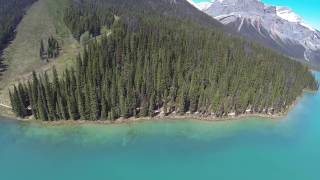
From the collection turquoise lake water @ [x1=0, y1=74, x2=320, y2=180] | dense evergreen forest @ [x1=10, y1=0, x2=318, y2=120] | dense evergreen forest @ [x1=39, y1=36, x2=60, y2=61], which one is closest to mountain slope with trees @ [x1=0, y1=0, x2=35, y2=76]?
dense evergreen forest @ [x1=39, y1=36, x2=60, y2=61]

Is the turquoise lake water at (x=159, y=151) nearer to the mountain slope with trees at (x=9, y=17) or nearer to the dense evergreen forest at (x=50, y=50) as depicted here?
the dense evergreen forest at (x=50, y=50)

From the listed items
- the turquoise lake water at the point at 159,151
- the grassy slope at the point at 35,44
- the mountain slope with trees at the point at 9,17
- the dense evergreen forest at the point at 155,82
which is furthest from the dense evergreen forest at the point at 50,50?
the turquoise lake water at the point at 159,151

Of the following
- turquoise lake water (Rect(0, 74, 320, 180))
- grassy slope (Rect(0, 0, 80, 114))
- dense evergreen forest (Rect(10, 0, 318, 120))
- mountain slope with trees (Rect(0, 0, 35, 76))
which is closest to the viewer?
turquoise lake water (Rect(0, 74, 320, 180))

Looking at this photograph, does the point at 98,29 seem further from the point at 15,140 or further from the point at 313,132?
the point at 313,132

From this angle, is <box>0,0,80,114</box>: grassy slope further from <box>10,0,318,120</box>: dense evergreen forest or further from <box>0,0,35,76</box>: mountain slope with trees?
<box>10,0,318,120</box>: dense evergreen forest

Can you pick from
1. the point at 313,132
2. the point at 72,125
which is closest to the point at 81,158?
the point at 72,125
